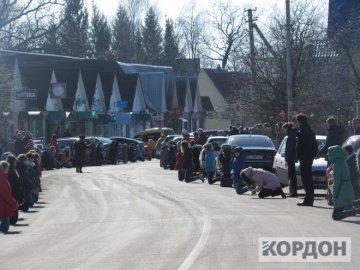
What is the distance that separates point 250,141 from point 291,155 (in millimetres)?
8827

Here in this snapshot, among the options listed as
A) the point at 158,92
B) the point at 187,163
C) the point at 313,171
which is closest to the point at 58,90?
the point at 158,92

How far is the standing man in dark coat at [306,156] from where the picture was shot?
2314 cm

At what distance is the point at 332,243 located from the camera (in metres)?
15.3

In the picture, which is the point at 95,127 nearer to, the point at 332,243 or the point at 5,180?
the point at 5,180

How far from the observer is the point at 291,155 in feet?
83.1

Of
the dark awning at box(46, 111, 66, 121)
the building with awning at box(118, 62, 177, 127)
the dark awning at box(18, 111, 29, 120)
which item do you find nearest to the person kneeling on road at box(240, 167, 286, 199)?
the dark awning at box(18, 111, 29, 120)

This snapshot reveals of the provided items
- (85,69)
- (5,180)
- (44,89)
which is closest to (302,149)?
(5,180)

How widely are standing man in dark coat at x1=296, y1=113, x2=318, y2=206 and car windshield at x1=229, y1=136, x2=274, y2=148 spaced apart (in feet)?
33.9

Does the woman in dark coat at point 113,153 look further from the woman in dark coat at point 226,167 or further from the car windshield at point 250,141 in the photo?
the woman in dark coat at point 226,167

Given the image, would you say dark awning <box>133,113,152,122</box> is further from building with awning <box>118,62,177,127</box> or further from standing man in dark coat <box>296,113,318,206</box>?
standing man in dark coat <box>296,113,318,206</box>

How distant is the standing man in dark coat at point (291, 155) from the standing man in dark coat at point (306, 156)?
185 cm

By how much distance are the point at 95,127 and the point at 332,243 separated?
66186mm

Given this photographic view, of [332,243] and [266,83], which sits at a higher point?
[266,83]

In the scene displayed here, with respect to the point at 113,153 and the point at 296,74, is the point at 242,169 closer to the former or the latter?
the point at 296,74
